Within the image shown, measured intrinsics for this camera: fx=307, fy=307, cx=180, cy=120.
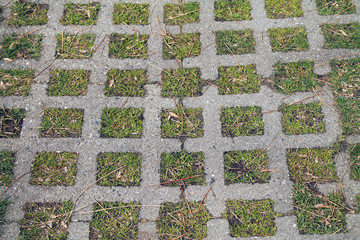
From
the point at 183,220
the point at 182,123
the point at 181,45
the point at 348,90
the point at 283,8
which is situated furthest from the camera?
the point at 283,8

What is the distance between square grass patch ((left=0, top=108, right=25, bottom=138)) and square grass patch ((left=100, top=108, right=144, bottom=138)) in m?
0.89

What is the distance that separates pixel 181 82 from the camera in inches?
132

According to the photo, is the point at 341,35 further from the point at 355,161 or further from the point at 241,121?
the point at 241,121

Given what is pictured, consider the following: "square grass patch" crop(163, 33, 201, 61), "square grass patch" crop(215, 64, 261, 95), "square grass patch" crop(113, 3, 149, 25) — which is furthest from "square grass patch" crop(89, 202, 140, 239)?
"square grass patch" crop(113, 3, 149, 25)

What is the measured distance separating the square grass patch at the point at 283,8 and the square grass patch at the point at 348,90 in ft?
2.46

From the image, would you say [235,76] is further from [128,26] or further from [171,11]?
[128,26]

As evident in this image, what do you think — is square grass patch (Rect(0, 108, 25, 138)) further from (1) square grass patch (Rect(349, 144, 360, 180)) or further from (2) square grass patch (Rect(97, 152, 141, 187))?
(1) square grass patch (Rect(349, 144, 360, 180))

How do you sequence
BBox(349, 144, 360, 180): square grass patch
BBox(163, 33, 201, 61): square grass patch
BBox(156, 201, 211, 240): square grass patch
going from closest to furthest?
BBox(156, 201, 211, 240): square grass patch → BBox(349, 144, 360, 180): square grass patch → BBox(163, 33, 201, 61): square grass patch

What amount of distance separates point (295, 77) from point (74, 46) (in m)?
2.52

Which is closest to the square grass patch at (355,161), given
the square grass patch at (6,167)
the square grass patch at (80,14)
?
the square grass patch at (80,14)

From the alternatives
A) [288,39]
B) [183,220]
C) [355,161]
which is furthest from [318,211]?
[288,39]

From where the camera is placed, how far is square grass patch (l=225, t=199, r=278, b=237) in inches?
115

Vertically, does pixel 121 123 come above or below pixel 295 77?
below

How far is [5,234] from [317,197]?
3031mm
